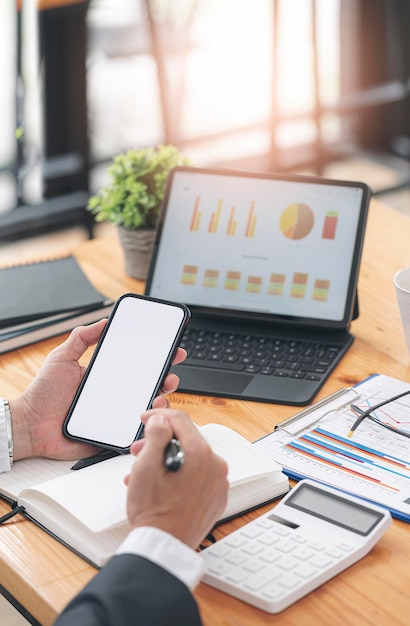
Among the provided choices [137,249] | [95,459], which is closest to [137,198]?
[137,249]

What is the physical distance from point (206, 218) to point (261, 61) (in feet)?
8.72

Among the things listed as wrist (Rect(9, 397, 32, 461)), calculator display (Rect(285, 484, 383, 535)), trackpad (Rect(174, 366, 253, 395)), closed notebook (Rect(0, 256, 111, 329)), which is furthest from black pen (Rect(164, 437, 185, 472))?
closed notebook (Rect(0, 256, 111, 329))

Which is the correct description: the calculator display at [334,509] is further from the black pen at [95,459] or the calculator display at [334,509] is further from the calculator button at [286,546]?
the black pen at [95,459]

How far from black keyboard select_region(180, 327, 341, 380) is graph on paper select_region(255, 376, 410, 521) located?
132mm

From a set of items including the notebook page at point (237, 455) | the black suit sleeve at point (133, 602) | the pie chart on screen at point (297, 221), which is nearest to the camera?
the black suit sleeve at point (133, 602)

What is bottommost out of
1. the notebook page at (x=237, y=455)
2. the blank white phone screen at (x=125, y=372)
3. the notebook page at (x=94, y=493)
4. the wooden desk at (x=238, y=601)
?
the wooden desk at (x=238, y=601)

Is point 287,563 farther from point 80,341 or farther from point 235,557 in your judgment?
point 80,341

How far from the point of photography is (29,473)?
1.10 meters

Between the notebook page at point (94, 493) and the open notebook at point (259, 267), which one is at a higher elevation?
the open notebook at point (259, 267)

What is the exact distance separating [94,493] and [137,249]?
2.38ft

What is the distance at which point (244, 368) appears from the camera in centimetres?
136

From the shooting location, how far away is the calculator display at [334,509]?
961mm

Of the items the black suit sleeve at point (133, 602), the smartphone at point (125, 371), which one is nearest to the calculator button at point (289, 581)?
the black suit sleeve at point (133, 602)

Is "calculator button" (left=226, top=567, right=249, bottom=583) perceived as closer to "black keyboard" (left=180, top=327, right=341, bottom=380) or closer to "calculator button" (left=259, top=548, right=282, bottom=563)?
"calculator button" (left=259, top=548, right=282, bottom=563)
